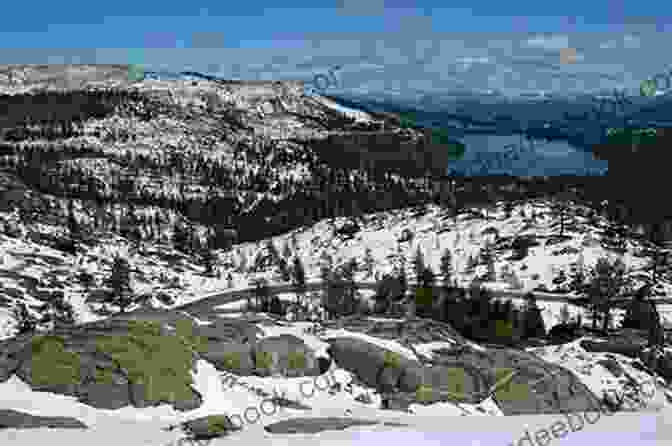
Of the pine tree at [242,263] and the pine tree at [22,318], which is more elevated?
the pine tree at [22,318]

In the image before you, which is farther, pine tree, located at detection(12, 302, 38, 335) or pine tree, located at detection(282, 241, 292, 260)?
pine tree, located at detection(282, 241, 292, 260)

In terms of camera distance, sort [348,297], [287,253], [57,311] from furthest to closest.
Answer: [287,253] < [348,297] < [57,311]

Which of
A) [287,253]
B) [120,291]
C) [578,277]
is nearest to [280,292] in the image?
[120,291]

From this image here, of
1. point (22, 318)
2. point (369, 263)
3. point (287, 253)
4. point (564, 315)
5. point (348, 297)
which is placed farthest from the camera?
point (287, 253)

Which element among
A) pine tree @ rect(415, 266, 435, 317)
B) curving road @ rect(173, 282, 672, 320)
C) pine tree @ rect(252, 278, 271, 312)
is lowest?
curving road @ rect(173, 282, 672, 320)

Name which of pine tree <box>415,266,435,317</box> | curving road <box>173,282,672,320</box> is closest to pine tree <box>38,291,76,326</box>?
curving road <box>173,282,672,320</box>

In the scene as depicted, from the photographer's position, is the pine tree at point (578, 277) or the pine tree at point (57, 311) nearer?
the pine tree at point (57, 311)

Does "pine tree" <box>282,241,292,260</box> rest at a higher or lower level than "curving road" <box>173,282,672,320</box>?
higher

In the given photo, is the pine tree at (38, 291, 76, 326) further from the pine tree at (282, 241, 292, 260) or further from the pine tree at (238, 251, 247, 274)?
the pine tree at (282, 241, 292, 260)

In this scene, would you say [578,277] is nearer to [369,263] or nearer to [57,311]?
[369,263]

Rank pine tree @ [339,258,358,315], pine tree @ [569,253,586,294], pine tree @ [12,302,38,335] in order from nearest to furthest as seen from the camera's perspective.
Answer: pine tree @ [12,302,38,335] < pine tree @ [339,258,358,315] < pine tree @ [569,253,586,294]

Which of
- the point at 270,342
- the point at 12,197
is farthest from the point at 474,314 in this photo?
the point at 12,197

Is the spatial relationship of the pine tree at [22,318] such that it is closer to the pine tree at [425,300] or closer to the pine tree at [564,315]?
the pine tree at [425,300]

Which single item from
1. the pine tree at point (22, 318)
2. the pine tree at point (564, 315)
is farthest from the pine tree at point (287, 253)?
the pine tree at point (564, 315)
